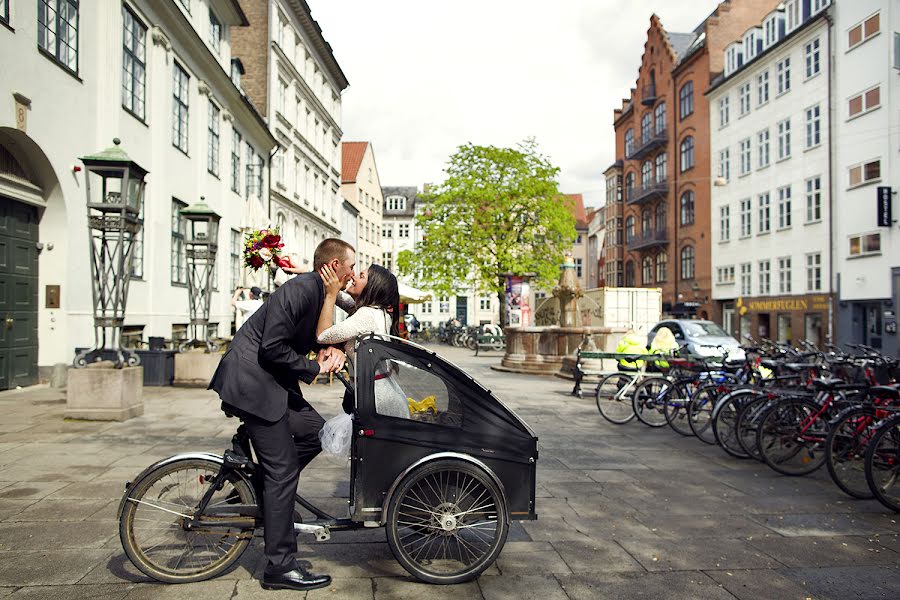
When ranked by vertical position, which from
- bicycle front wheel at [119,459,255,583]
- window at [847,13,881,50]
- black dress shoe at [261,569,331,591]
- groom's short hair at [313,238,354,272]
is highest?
window at [847,13,881,50]

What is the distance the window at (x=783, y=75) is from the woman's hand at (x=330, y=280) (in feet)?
123

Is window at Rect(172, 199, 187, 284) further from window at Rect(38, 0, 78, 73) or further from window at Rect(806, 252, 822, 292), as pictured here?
window at Rect(806, 252, 822, 292)

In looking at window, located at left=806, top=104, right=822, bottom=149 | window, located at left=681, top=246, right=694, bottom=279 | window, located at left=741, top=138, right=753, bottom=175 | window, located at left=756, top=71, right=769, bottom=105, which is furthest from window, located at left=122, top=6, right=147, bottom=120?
window, located at left=681, top=246, right=694, bottom=279

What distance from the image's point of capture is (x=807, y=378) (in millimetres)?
8477

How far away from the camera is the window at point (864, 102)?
27984mm

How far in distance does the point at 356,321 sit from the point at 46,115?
10.7m

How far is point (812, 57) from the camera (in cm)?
3288

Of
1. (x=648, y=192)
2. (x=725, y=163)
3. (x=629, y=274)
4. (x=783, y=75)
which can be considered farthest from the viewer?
(x=629, y=274)

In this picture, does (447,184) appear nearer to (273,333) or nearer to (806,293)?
(806,293)

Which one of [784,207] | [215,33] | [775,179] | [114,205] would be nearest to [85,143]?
[114,205]

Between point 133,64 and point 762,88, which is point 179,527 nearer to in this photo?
point 133,64

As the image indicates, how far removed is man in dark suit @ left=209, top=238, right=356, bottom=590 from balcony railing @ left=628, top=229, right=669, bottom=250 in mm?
48926

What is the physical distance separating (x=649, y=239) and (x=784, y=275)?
660 inches

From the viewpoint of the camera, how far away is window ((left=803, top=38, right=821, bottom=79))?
32.5 metres
